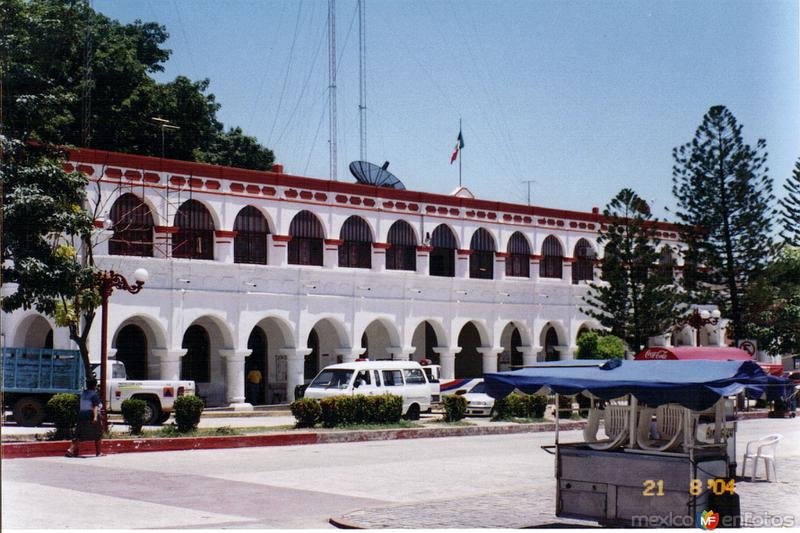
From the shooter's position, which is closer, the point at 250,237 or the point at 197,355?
the point at 250,237

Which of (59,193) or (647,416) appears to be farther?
(59,193)

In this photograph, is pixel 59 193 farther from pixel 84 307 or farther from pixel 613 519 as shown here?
pixel 613 519

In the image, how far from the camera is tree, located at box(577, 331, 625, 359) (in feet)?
134

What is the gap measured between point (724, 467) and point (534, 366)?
235 centimetres

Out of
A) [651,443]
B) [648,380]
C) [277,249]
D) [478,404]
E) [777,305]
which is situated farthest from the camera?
[777,305]

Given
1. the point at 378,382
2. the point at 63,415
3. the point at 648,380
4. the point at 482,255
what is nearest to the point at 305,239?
the point at 482,255

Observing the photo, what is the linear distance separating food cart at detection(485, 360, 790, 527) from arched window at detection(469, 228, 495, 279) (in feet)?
103

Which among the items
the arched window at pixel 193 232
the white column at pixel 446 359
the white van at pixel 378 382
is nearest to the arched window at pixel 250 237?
the arched window at pixel 193 232

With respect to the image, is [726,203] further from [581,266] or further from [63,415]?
[63,415]

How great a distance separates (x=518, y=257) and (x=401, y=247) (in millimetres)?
6417

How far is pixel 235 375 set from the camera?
35594 millimetres

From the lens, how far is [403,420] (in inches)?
1124

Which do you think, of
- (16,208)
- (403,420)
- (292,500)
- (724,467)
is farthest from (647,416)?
(403,420)

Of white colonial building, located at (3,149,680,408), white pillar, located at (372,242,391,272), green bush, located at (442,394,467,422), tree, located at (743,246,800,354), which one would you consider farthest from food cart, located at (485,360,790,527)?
tree, located at (743,246,800,354)
